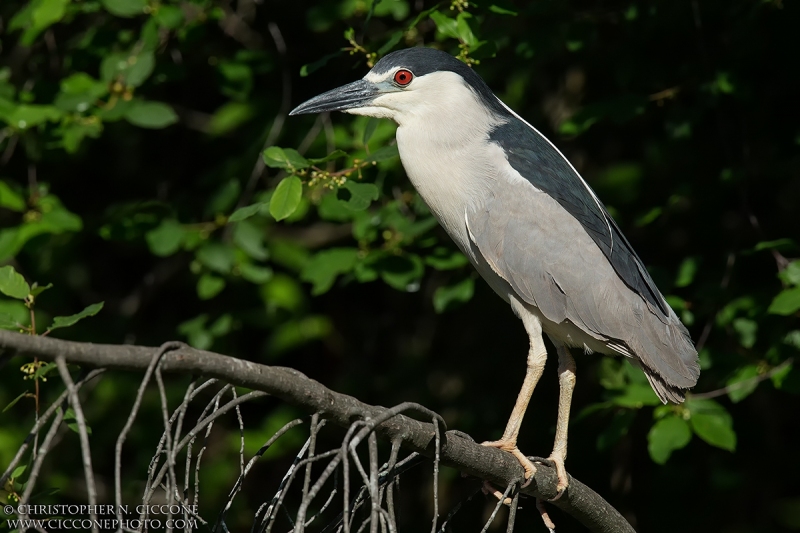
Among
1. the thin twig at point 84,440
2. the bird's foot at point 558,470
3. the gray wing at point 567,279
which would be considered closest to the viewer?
the thin twig at point 84,440

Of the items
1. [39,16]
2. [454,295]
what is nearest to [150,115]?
[39,16]

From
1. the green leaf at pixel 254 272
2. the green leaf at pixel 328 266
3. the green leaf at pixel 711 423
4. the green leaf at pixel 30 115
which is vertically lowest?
the green leaf at pixel 711 423

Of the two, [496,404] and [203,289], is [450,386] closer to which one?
[496,404]

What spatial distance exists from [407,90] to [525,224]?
0.52 meters

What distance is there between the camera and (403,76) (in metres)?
2.45

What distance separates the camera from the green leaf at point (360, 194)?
2193 millimetres

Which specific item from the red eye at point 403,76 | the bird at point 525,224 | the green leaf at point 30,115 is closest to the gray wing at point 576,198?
the bird at point 525,224

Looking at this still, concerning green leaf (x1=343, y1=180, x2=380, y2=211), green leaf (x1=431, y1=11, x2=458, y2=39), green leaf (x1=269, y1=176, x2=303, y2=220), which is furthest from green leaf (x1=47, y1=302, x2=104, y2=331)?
green leaf (x1=431, y1=11, x2=458, y2=39)

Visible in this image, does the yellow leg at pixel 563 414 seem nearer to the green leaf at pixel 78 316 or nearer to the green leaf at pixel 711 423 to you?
the green leaf at pixel 711 423

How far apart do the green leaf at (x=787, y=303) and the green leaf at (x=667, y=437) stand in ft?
1.39

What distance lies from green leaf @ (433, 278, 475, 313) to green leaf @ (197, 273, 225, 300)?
761 mm

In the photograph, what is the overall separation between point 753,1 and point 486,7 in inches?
38.7

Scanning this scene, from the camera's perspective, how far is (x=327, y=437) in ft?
12.9

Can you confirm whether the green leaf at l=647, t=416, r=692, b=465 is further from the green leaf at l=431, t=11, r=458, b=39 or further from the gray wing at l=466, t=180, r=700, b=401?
the green leaf at l=431, t=11, r=458, b=39
